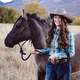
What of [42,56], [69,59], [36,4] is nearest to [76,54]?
[69,59]

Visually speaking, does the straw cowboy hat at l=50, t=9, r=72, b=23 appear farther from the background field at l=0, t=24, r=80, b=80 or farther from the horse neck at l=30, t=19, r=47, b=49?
the background field at l=0, t=24, r=80, b=80

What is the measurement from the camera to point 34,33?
350cm

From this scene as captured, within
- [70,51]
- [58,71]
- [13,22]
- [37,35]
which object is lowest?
[58,71]

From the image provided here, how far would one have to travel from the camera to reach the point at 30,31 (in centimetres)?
350

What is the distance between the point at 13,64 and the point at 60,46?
1.57 feet

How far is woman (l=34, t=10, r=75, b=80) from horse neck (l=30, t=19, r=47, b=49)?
0.06 metres

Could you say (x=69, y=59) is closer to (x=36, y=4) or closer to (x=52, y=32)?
(x=52, y=32)

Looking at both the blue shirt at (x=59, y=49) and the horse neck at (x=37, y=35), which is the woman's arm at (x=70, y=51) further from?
the horse neck at (x=37, y=35)

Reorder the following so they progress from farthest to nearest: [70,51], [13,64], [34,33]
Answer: [13,64], [34,33], [70,51]

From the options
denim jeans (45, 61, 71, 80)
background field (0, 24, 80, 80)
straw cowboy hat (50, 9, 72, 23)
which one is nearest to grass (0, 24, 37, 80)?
background field (0, 24, 80, 80)

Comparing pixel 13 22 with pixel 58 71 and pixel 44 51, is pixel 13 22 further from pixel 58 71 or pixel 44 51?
pixel 58 71

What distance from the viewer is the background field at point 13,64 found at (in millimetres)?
3557

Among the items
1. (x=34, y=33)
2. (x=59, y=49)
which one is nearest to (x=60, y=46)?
(x=59, y=49)

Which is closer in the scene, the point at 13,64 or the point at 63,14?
the point at 63,14
